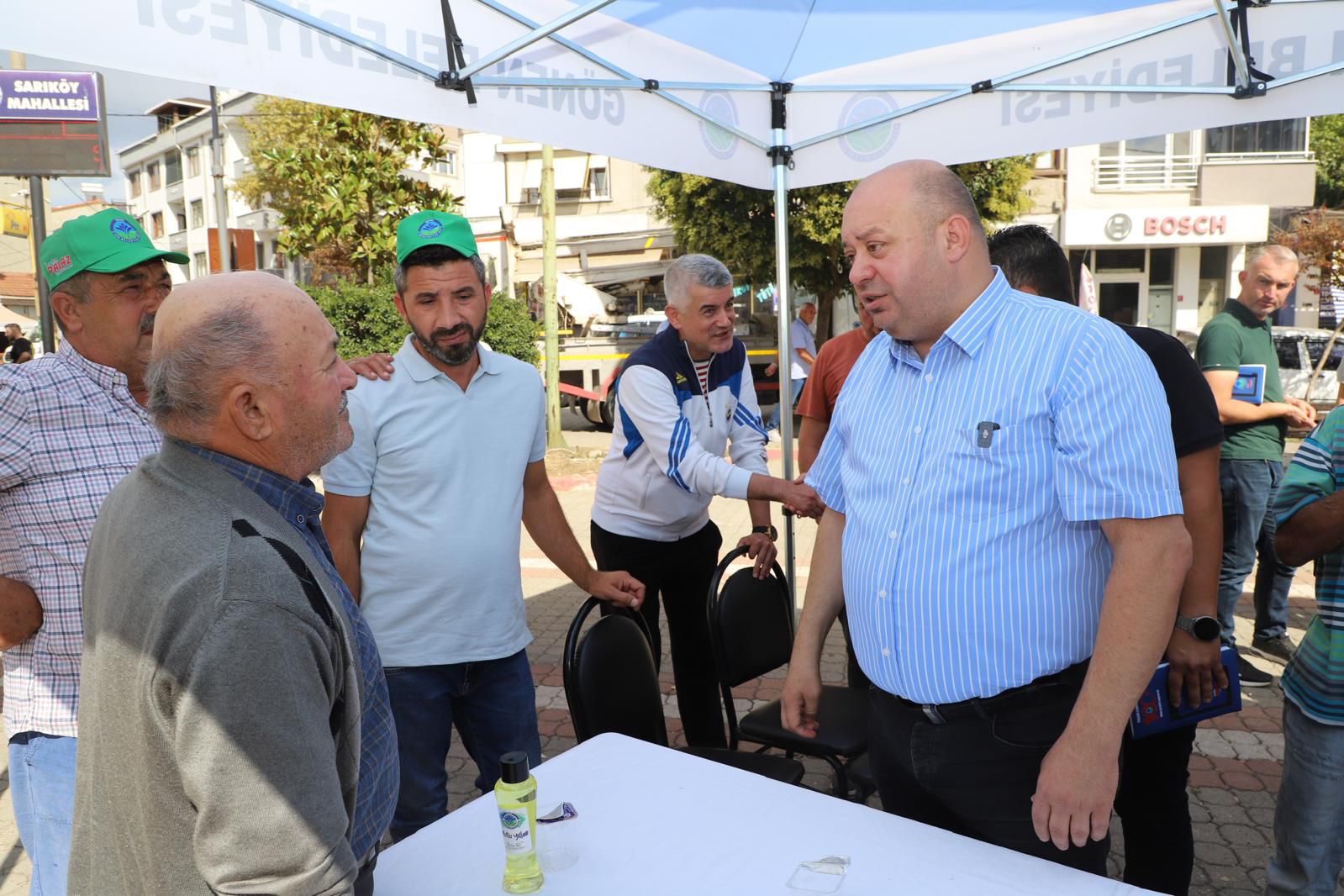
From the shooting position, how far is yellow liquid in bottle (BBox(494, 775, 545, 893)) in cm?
169

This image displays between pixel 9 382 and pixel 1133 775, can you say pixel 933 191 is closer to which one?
pixel 1133 775

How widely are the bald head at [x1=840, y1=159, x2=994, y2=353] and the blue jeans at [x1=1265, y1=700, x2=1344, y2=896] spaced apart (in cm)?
143

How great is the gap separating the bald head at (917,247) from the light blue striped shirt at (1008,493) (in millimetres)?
61

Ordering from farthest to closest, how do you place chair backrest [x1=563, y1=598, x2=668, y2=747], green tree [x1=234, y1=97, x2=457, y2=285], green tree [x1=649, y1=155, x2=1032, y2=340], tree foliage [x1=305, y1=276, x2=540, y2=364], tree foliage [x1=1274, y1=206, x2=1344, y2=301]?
1. tree foliage [x1=1274, y1=206, x2=1344, y2=301]
2. green tree [x1=649, y1=155, x2=1032, y2=340]
3. tree foliage [x1=305, y1=276, x2=540, y2=364]
4. green tree [x1=234, y1=97, x2=457, y2=285]
5. chair backrest [x1=563, y1=598, x2=668, y2=747]

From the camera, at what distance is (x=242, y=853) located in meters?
1.19

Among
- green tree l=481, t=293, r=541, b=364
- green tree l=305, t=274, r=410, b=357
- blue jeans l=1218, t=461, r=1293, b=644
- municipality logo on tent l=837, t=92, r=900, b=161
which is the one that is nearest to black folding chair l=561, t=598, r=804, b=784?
municipality logo on tent l=837, t=92, r=900, b=161

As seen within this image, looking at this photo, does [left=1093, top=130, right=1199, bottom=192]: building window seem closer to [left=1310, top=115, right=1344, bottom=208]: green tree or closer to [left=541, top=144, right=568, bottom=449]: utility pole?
[left=1310, top=115, right=1344, bottom=208]: green tree

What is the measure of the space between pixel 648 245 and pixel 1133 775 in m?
25.1

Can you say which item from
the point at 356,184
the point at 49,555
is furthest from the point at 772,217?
the point at 49,555

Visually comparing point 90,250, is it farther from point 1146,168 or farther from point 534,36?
point 1146,168

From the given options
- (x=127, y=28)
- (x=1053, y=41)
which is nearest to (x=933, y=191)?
(x=127, y=28)

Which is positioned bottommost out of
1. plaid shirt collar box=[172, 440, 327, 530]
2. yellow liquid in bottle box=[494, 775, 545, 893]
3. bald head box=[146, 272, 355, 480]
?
yellow liquid in bottle box=[494, 775, 545, 893]

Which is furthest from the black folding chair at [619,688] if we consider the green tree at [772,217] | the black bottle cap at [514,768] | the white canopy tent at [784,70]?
the green tree at [772,217]

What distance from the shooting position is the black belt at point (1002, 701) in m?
1.98
